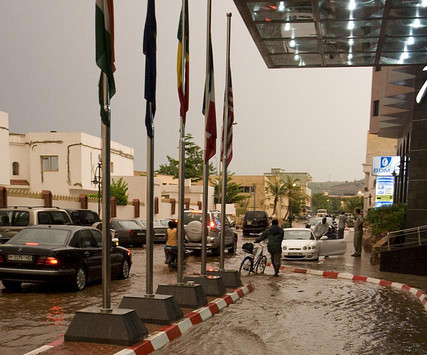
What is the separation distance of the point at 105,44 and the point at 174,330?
427 centimetres

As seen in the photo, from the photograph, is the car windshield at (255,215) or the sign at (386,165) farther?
the car windshield at (255,215)

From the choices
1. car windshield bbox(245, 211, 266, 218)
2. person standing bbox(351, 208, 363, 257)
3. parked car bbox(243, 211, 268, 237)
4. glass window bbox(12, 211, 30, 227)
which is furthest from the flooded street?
car windshield bbox(245, 211, 266, 218)

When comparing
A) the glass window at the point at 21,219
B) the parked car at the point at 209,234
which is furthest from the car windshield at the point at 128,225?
the glass window at the point at 21,219

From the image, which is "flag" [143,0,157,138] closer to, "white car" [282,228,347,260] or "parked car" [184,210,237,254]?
"parked car" [184,210,237,254]

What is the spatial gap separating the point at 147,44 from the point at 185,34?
A: 1902 mm

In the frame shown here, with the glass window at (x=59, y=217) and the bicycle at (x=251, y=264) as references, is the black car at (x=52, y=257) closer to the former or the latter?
the bicycle at (x=251, y=264)

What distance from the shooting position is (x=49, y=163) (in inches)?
2069

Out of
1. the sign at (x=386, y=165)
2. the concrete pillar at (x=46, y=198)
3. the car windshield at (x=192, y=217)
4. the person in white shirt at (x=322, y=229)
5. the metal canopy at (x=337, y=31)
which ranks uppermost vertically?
the metal canopy at (x=337, y=31)

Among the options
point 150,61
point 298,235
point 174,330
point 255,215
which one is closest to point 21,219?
point 298,235

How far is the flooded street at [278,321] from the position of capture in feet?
26.1

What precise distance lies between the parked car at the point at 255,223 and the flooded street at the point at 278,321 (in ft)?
93.6

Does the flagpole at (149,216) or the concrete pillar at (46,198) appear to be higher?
the flagpole at (149,216)

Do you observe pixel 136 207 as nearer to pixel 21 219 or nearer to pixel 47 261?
pixel 21 219

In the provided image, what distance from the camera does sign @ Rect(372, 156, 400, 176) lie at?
37144 mm
